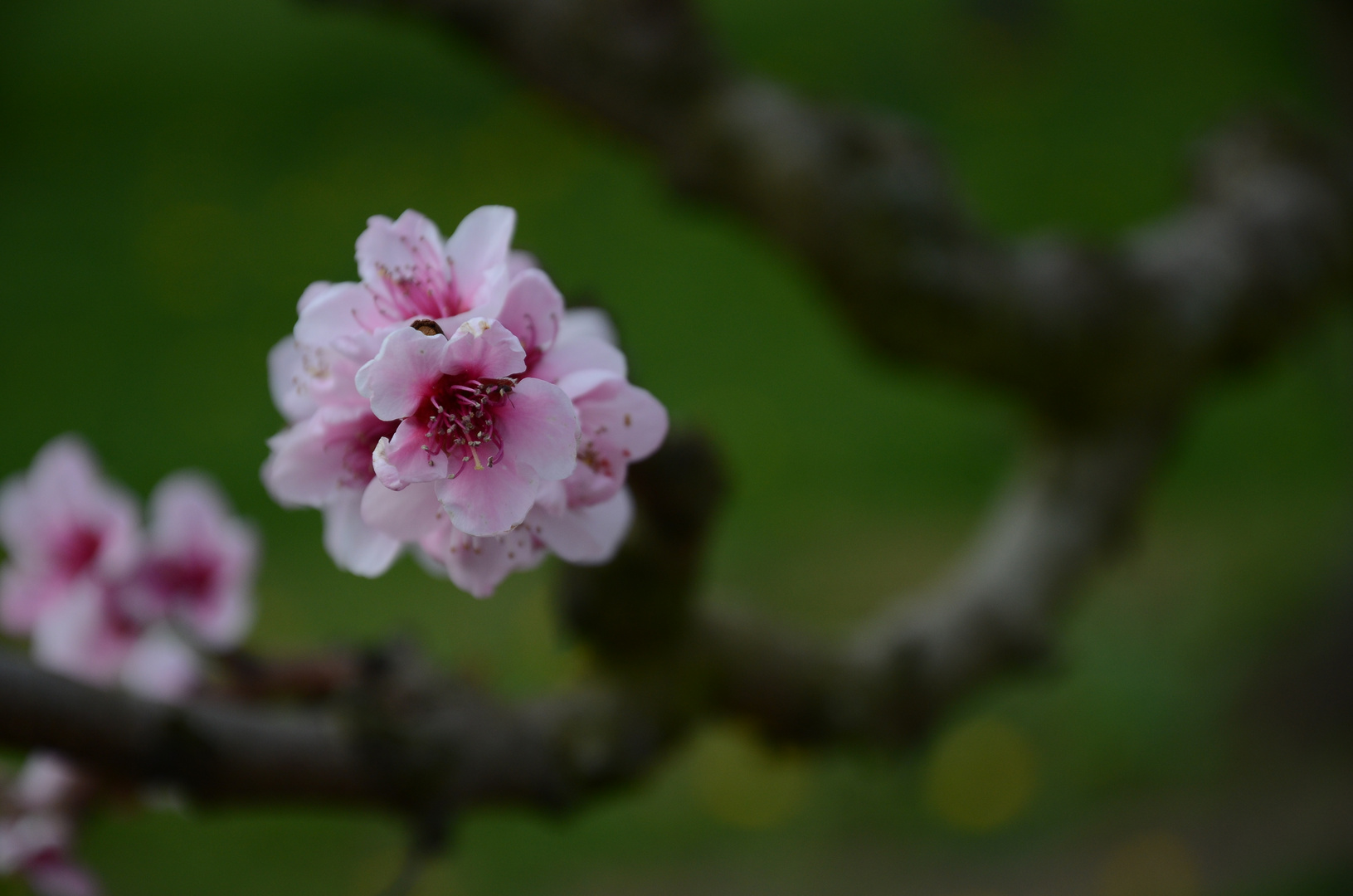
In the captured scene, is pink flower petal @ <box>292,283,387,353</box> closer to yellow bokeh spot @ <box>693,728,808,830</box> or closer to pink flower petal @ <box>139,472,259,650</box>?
pink flower petal @ <box>139,472,259,650</box>

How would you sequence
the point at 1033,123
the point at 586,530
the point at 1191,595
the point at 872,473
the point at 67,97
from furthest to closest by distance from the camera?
the point at 67,97
the point at 1033,123
the point at 872,473
the point at 1191,595
the point at 586,530

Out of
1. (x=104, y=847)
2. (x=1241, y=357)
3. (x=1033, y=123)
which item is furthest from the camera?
(x=1033, y=123)

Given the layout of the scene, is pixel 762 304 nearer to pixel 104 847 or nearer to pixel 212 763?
pixel 104 847

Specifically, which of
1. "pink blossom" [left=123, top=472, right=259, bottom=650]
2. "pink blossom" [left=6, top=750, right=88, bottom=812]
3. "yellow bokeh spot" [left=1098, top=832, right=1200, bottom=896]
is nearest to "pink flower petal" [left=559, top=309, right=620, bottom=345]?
"pink blossom" [left=123, top=472, right=259, bottom=650]

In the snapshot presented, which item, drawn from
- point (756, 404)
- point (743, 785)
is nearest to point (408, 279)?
point (743, 785)

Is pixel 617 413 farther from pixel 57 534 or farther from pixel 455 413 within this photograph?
Result: pixel 57 534

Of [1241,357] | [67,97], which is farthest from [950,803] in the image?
[67,97]

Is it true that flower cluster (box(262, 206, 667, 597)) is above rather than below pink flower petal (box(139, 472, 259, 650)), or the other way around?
below
